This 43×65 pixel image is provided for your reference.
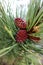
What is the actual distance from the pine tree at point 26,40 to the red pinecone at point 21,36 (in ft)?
0.03

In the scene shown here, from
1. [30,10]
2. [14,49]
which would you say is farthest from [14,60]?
[30,10]

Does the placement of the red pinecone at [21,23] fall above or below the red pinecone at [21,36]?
above

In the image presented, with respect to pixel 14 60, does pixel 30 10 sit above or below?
above

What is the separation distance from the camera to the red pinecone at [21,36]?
1.44 ft

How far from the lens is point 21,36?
1.43 feet

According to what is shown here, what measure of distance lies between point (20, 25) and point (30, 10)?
50 millimetres

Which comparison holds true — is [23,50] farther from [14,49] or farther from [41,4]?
[41,4]

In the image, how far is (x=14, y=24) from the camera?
1.53 ft

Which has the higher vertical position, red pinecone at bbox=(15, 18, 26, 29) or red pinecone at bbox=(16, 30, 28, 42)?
red pinecone at bbox=(15, 18, 26, 29)

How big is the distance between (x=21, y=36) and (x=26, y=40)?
3 centimetres

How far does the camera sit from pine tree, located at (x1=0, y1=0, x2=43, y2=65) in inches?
17.2

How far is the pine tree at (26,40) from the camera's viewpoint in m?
0.44

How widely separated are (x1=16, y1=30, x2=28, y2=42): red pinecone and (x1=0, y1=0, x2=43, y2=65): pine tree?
0.4 inches

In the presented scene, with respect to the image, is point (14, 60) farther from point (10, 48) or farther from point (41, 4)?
→ point (41, 4)
